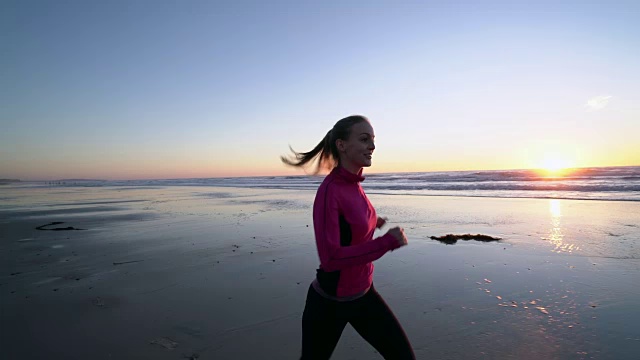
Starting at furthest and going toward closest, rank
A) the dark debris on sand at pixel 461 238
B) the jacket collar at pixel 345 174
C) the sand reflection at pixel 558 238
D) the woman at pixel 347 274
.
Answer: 1. the dark debris on sand at pixel 461 238
2. the sand reflection at pixel 558 238
3. the jacket collar at pixel 345 174
4. the woman at pixel 347 274

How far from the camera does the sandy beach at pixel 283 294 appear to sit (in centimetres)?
357

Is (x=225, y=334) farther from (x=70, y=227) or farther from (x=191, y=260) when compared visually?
(x=70, y=227)

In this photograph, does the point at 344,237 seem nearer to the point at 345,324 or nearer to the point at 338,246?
the point at 338,246

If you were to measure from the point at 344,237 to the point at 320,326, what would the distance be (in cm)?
65

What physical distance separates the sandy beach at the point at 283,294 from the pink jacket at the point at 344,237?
1.62 m

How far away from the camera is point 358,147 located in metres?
2.26

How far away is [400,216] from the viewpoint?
12.8 m

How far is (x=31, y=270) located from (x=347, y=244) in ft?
24.3

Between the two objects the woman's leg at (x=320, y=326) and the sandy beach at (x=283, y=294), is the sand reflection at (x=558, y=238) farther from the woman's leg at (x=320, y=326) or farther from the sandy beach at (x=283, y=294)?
the woman's leg at (x=320, y=326)

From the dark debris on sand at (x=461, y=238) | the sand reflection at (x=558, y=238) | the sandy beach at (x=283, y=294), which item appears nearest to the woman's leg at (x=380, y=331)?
the sandy beach at (x=283, y=294)

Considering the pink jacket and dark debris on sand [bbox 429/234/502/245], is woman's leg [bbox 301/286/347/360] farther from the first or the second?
dark debris on sand [bbox 429/234/502/245]

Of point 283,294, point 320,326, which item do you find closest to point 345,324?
point 320,326

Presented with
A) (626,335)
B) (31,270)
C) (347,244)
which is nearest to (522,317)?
(626,335)

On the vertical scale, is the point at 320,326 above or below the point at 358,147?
below
